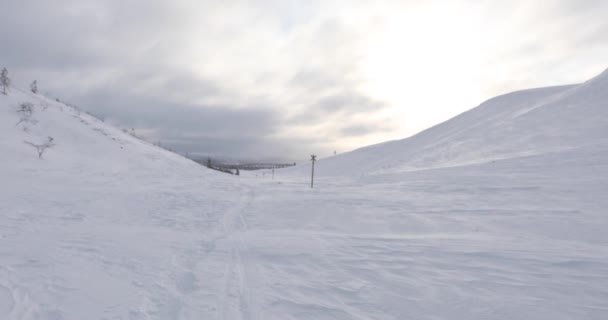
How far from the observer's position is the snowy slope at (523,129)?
2308 centimetres

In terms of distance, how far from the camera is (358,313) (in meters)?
4.32

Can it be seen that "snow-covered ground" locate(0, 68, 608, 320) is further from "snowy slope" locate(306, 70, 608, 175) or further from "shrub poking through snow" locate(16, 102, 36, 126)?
"shrub poking through snow" locate(16, 102, 36, 126)

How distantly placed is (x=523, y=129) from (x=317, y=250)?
3173 cm

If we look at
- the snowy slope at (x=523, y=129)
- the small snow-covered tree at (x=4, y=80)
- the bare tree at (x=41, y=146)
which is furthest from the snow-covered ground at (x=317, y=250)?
the small snow-covered tree at (x=4, y=80)

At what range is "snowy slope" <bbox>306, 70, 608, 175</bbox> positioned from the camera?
2308 centimetres

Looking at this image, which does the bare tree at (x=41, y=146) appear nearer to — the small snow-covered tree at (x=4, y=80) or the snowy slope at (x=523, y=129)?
the small snow-covered tree at (x=4, y=80)

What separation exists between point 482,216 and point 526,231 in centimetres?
188

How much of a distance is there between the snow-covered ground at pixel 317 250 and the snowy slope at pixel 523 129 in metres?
5.79

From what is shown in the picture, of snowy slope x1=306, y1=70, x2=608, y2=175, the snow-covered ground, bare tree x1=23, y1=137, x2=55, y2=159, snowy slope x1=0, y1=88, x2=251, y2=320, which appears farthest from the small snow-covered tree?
snowy slope x1=306, y1=70, x2=608, y2=175

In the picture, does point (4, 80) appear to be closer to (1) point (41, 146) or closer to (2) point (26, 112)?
(2) point (26, 112)

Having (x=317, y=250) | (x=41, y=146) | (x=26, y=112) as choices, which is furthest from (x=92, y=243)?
(x=26, y=112)

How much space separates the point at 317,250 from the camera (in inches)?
283

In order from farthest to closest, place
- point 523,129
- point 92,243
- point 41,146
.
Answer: point 523,129, point 41,146, point 92,243

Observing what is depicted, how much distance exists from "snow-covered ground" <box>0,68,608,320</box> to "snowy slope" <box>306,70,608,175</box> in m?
5.79
